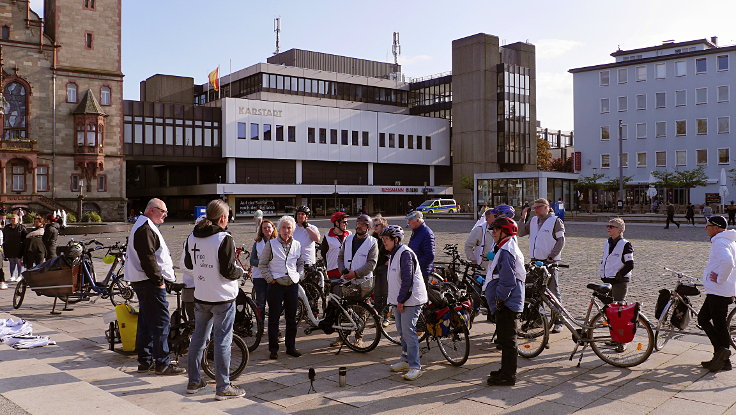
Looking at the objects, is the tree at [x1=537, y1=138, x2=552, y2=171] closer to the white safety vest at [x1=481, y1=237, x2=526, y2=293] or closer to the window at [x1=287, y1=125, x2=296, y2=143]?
the window at [x1=287, y1=125, x2=296, y2=143]

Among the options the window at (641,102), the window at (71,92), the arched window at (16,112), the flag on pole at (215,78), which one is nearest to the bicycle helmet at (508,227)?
the arched window at (16,112)

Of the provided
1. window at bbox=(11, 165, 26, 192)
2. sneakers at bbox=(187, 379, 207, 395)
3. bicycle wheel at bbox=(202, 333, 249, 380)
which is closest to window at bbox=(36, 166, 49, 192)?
window at bbox=(11, 165, 26, 192)

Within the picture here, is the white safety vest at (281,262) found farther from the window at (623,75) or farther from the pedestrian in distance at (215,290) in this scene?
the window at (623,75)

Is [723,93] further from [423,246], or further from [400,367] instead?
[400,367]

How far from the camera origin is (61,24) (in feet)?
170

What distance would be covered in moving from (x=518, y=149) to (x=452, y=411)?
2895 inches

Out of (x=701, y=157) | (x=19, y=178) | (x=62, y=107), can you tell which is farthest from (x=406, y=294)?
(x=701, y=157)

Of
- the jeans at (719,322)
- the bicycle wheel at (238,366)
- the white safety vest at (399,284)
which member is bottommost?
the bicycle wheel at (238,366)

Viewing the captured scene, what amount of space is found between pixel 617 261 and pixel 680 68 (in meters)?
66.4

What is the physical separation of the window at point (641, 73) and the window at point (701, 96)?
5.56 metres

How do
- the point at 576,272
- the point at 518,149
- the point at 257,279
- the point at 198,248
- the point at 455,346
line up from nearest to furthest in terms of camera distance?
the point at 198,248 → the point at 455,346 → the point at 257,279 → the point at 576,272 → the point at 518,149

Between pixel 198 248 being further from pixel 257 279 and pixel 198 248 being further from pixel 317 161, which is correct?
pixel 317 161

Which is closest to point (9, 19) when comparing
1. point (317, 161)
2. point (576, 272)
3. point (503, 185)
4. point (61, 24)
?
point (61, 24)

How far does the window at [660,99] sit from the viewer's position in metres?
66.3
